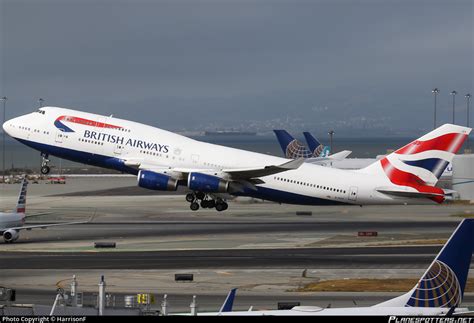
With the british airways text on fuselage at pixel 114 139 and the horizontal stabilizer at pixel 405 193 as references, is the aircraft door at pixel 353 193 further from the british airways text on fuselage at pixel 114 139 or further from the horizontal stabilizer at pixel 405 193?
the british airways text on fuselage at pixel 114 139

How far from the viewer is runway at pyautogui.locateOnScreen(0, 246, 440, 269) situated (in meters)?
62.8

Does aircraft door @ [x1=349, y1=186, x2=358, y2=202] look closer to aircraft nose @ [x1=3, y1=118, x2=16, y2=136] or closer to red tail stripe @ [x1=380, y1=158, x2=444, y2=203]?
red tail stripe @ [x1=380, y1=158, x2=444, y2=203]

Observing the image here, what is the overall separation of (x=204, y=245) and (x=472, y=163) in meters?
53.5

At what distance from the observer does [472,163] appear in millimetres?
118875

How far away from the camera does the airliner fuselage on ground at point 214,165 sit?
79.7 m

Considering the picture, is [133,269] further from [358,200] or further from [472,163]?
[472,163]

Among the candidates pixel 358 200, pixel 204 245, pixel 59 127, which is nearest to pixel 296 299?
pixel 204 245

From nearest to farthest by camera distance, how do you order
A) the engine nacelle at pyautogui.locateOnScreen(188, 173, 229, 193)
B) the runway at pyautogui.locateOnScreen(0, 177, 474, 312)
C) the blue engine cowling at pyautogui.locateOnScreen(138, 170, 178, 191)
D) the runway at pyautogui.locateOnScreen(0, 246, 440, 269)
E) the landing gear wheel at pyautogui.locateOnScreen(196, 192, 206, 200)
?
the runway at pyautogui.locateOnScreen(0, 177, 474, 312) < the runway at pyautogui.locateOnScreen(0, 246, 440, 269) < the blue engine cowling at pyautogui.locateOnScreen(138, 170, 178, 191) < the engine nacelle at pyautogui.locateOnScreen(188, 173, 229, 193) < the landing gear wheel at pyautogui.locateOnScreen(196, 192, 206, 200)

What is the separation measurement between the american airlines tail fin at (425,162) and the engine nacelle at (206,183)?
12497 mm

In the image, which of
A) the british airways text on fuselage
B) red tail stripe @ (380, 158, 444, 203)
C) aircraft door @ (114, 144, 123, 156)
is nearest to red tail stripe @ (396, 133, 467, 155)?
red tail stripe @ (380, 158, 444, 203)

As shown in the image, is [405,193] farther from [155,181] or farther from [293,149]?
[293,149]

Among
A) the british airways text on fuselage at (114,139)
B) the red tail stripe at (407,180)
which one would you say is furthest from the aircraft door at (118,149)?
the red tail stripe at (407,180)

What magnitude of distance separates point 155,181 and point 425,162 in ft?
69.5

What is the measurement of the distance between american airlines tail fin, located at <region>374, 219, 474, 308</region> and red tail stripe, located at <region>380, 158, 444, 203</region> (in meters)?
Answer: 46.2
